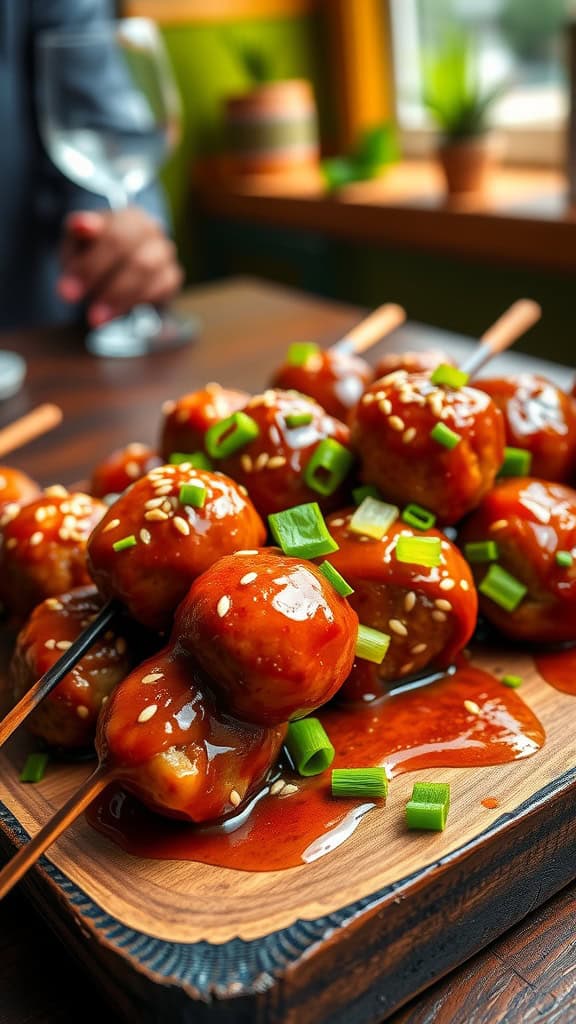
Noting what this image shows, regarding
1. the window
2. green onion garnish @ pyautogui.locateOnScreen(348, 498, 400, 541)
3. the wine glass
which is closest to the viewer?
green onion garnish @ pyautogui.locateOnScreen(348, 498, 400, 541)

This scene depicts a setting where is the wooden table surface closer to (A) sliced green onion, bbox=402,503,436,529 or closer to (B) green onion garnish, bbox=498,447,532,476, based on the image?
(A) sliced green onion, bbox=402,503,436,529

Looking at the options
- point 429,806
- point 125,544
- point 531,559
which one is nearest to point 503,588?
point 531,559

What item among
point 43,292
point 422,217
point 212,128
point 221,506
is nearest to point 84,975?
point 221,506

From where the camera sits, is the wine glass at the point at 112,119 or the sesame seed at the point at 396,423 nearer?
the sesame seed at the point at 396,423

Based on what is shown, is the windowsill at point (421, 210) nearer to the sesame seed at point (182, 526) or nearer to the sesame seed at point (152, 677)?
the sesame seed at point (182, 526)

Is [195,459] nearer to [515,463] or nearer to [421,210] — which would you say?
[515,463]

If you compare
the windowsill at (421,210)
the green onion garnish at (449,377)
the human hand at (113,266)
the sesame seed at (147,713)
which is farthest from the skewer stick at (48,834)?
the windowsill at (421,210)

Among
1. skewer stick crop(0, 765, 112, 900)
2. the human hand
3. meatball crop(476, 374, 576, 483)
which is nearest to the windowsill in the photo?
the human hand
